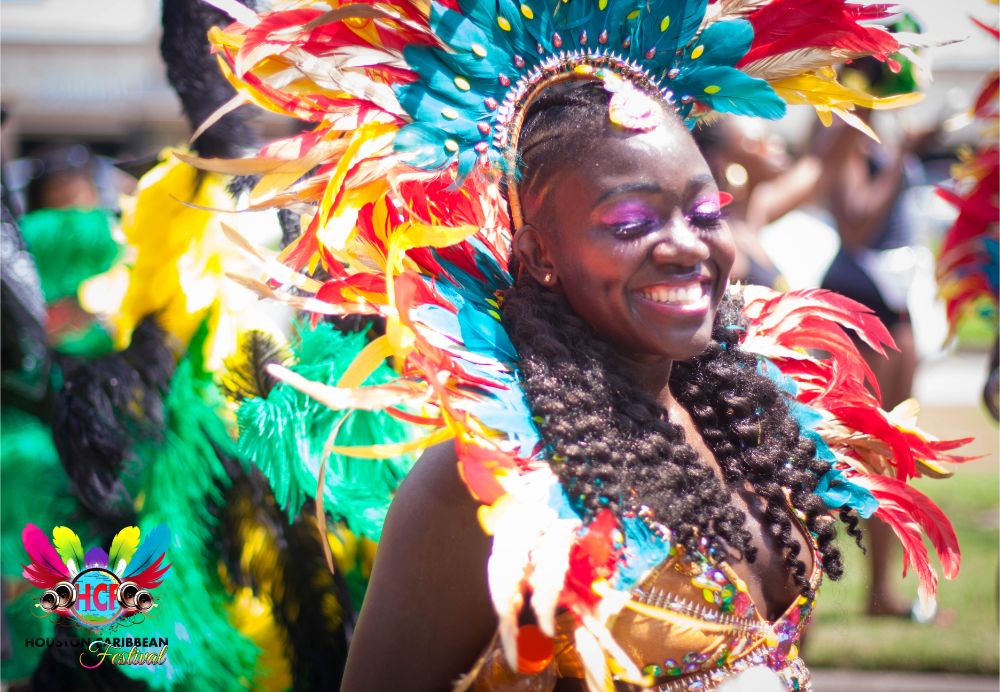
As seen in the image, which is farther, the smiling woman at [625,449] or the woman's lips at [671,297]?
the woman's lips at [671,297]

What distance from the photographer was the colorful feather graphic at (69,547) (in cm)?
255

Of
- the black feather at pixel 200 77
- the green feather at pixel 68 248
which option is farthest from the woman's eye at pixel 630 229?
the green feather at pixel 68 248

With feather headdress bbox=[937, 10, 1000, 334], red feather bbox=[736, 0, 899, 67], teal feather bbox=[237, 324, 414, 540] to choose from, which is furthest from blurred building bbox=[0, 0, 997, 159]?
red feather bbox=[736, 0, 899, 67]

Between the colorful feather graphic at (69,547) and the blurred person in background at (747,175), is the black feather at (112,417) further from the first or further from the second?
the blurred person in background at (747,175)

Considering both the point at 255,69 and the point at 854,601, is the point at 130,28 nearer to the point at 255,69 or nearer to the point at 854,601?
the point at 854,601

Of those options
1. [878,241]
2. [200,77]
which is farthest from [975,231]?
[200,77]

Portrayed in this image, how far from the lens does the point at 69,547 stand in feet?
8.48

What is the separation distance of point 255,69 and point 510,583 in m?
0.98

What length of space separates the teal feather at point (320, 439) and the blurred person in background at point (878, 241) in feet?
10.4

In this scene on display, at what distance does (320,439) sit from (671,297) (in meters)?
0.87

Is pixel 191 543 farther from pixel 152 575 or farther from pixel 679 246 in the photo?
pixel 679 246

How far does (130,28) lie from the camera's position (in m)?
14.1

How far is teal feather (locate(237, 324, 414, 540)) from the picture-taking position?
2.19 metres

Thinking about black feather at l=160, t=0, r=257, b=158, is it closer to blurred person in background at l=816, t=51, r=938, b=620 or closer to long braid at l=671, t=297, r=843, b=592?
long braid at l=671, t=297, r=843, b=592
